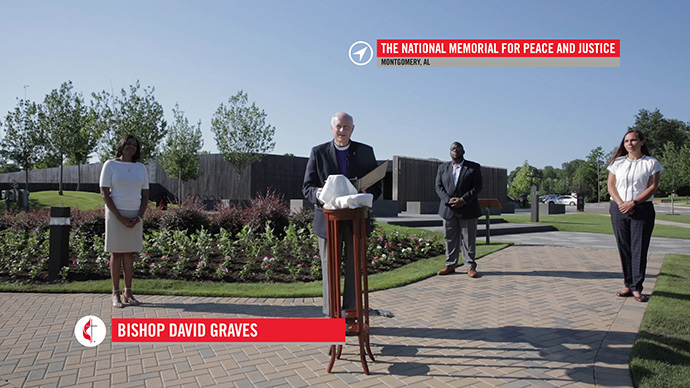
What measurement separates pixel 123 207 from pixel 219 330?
182cm

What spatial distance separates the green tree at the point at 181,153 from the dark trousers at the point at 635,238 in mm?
27520

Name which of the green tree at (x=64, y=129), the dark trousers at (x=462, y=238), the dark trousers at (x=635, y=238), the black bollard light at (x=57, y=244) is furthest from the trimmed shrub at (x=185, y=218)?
the green tree at (x=64, y=129)

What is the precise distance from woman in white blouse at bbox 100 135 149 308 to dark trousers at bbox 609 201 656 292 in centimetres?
548

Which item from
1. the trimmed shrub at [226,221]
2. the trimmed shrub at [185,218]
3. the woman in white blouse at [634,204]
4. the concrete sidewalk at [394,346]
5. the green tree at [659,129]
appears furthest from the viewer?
the green tree at [659,129]

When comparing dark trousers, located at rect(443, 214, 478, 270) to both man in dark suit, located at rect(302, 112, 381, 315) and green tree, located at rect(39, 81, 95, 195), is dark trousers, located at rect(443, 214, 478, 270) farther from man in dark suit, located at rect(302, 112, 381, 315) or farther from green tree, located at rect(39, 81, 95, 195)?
green tree, located at rect(39, 81, 95, 195)

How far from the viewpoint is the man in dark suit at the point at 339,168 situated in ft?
12.4

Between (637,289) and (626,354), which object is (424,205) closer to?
(637,289)

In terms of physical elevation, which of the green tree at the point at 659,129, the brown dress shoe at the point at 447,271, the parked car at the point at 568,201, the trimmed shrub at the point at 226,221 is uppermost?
the green tree at the point at 659,129

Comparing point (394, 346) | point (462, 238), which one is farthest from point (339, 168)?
point (462, 238)

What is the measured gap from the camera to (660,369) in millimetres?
3250

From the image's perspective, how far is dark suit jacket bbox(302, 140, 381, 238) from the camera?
12.6 feet

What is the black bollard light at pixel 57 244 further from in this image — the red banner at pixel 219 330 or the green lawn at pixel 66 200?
the green lawn at pixel 66 200

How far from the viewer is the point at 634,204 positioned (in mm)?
5359

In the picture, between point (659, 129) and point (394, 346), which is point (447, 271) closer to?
point (394, 346)
